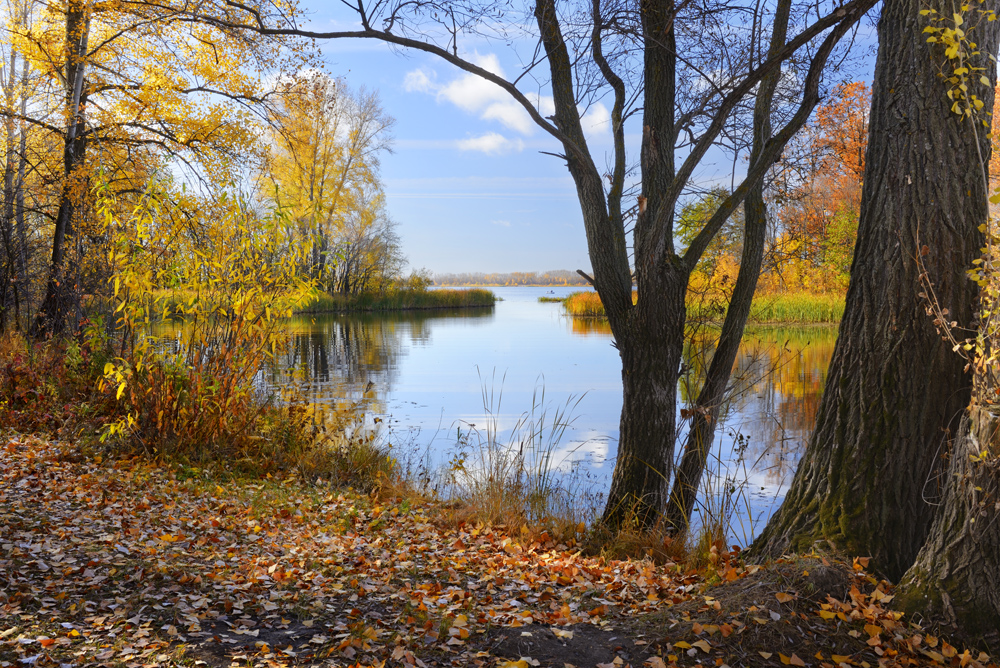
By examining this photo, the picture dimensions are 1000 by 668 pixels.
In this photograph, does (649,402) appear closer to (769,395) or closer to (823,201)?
(769,395)

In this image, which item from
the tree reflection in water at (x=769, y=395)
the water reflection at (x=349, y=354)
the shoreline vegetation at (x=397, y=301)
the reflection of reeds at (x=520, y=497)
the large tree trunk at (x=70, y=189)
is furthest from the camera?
the shoreline vegetation at (x=397, y=301)

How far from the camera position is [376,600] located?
353 cm

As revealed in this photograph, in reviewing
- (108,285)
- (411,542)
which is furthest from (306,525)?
(108,285)

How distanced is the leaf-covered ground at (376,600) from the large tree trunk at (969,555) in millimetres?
119

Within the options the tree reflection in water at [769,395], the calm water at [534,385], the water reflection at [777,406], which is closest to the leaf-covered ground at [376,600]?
the calm water at [534,385]

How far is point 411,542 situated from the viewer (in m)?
4.77

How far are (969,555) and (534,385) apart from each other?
1061 cm

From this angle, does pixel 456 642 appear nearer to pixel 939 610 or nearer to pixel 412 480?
pixel 939 610

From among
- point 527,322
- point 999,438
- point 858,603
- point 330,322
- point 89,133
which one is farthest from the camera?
point 527,322

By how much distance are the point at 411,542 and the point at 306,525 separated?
0.84m

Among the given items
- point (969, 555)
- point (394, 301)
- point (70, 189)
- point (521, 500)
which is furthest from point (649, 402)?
point (394, 301)

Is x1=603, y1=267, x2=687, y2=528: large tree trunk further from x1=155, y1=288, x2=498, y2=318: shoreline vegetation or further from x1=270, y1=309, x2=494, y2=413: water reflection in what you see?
x1=155, y1=288, x2=498, y2=318: shoreline vegetation

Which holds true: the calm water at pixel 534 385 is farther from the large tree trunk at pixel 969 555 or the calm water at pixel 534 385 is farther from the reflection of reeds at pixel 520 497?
the large tree trunk at pixel 969 555

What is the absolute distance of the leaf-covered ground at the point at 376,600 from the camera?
8.98 feet
